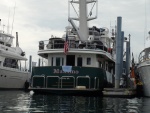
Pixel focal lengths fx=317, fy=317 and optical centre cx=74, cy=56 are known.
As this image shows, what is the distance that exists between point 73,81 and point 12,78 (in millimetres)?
15844

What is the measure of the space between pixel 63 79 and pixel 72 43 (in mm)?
3807

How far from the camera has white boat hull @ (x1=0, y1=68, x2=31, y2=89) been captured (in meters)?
37.8

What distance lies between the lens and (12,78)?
131 ft

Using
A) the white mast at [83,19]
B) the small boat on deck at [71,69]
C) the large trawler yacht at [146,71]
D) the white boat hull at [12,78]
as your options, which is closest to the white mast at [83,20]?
the white mast at [83,19]

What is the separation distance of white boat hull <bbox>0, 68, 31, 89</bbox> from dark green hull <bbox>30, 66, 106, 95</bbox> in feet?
39.5

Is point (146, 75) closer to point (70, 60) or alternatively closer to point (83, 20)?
point (70, 60)

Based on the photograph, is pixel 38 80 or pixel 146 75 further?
pixel 38 80

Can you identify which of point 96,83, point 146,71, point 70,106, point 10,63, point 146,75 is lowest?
point 70,106

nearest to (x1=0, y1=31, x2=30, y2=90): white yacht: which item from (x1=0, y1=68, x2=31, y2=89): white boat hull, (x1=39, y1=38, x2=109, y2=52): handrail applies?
(x1=0, y1=68, x2=31, y2=89): white boat hull

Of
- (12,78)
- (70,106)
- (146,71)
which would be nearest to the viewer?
(70,106)

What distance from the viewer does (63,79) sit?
86.5ft

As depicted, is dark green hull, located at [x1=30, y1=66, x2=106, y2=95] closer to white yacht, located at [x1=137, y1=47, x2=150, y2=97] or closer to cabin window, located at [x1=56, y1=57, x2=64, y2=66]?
cabin window, located at [x1=56, y1=57, x2=64, y2=66]

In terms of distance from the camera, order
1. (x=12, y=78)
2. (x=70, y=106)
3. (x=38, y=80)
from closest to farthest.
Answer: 1. (x=70, y=106)
2. (x=38, y=80)
3. (x=12, y=78)

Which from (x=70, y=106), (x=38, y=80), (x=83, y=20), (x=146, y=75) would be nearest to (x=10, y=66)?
(x=83, y=20)
